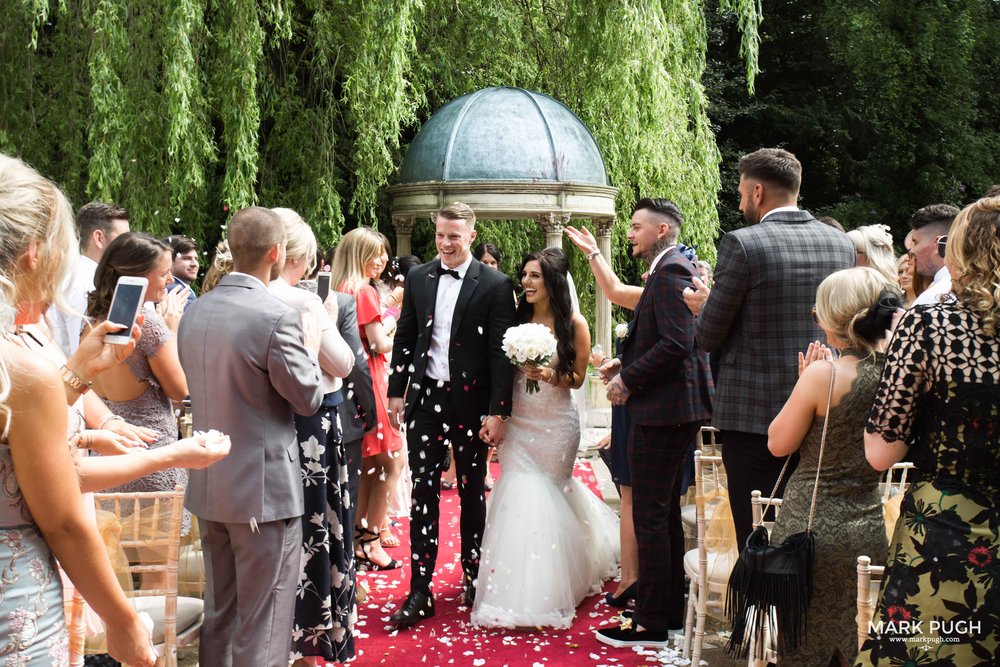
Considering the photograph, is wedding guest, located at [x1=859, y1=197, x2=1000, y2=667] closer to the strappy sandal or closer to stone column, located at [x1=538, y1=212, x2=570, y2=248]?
the strappy sandal

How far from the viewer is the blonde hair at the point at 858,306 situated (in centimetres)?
362

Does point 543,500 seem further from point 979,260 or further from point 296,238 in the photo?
point 979,260

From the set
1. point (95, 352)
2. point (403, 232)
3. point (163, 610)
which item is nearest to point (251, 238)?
point (95, 352)

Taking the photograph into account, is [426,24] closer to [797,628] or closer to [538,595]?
[538,595]

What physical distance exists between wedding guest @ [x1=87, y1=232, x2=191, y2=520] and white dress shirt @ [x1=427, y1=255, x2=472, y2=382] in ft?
5.37

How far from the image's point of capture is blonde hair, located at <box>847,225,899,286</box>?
619 cm

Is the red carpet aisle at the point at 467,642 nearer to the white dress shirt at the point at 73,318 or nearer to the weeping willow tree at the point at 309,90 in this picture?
the white dress shirt at the point at 73,318

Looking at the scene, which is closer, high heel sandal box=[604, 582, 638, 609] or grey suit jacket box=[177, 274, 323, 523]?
grey suit jacket box=[177, 274, 323, 523]

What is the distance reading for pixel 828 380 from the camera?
3.66 meters

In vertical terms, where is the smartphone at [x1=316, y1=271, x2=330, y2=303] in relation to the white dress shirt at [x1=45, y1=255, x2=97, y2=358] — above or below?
above

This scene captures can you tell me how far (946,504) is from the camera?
2787mm

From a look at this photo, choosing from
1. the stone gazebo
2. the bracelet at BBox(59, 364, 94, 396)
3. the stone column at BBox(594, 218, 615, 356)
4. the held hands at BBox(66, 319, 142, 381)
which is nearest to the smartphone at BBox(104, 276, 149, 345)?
the held hands at BBox(66, 319, 142, 381)

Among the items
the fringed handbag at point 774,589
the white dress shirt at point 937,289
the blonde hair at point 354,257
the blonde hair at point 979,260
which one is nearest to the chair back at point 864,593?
the fringed handbag at point 774,589

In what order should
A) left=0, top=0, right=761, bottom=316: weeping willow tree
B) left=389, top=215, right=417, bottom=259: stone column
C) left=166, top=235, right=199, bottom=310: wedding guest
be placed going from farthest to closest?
left=389, top=215, right=417, bottom=259: stone column
left=0, top=0, right=761, bottom=316: weeping willow tree
left=166, top=235, right=199, bottom=310: wedding guest
